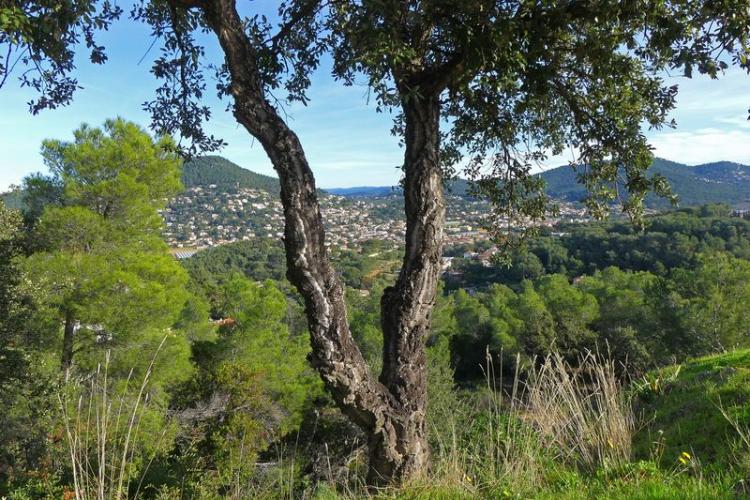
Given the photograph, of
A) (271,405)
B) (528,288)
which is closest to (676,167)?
(528,288)

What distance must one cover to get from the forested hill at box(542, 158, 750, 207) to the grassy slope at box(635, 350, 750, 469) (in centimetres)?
8474

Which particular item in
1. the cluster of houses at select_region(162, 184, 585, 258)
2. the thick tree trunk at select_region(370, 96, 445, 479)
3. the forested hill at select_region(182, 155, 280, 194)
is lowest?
the cluster of houses at select_region(162, 184, 585, 258)

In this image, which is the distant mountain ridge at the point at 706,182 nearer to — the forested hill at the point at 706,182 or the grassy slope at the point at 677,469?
the forested hill at the point at 706,182

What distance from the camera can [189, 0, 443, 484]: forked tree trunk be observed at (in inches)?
97.7

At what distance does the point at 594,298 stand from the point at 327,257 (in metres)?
23.7

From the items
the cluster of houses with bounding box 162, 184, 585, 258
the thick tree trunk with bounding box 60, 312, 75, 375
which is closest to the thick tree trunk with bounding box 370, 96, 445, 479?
the thick tree trunk with bounding box 60, 312, 75, 375

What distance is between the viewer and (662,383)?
5348 mm

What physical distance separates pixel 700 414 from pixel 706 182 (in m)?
127

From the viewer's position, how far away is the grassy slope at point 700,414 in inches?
124

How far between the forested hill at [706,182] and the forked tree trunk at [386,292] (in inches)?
3449

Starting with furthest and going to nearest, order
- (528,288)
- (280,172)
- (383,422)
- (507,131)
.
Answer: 1. (528,288)
2. (507,131)
3. (383,422)
4. (280,172)

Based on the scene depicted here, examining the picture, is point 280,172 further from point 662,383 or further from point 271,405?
point 271,405

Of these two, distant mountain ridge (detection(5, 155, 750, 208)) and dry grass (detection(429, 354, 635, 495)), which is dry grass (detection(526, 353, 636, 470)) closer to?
dry grass (detection(429, 354, 635, 495))

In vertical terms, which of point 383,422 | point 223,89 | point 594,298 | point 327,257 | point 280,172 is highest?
point 223,89
